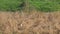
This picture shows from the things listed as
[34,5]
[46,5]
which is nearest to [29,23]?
[34,5]

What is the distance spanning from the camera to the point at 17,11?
7.94 meters

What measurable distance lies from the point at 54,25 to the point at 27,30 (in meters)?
0.75

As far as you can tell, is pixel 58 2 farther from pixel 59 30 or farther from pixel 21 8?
pixel 59 30

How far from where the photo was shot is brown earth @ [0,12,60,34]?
6.50m

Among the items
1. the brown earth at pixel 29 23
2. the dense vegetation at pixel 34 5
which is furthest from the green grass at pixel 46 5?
the brown earth at pixel 29 23

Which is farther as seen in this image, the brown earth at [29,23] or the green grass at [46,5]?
the green grass at [46,5]

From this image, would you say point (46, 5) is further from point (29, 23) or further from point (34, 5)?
point (29, 23)

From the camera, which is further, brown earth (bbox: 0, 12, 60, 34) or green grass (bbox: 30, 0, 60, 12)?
green grass (bbox: 30, 0, 60, 12)

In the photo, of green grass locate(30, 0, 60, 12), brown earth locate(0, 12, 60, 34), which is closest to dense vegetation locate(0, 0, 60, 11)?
green grass locate(30, 0, 60, 12)

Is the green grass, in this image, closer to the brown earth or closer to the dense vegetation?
the dense vegetation

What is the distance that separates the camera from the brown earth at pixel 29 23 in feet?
21.3

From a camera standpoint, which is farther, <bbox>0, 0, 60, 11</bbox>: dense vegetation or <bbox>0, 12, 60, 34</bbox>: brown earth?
<bbox>0, 0, 60, 11</bbox>: dense vegetation

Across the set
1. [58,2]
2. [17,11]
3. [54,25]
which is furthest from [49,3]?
[54,25]

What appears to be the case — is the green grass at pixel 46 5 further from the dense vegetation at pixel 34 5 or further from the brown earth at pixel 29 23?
the brown earth at pixel 29 23
